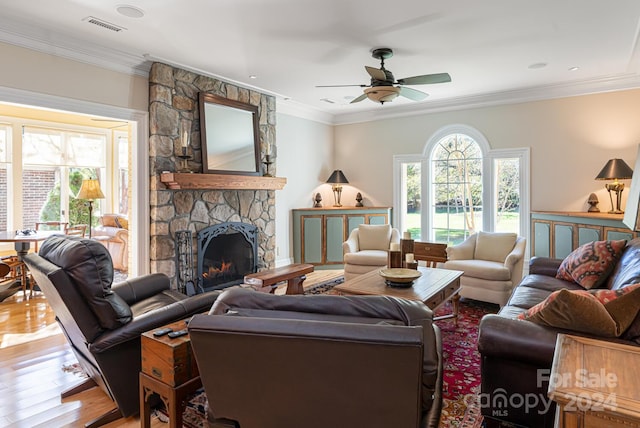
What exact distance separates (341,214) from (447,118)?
2.32 metres

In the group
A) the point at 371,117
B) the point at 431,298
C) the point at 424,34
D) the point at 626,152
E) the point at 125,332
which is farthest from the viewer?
the point at 371,117

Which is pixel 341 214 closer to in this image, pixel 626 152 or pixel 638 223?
pixel 626 152

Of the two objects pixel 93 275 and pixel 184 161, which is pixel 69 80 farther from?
pixel 93 275

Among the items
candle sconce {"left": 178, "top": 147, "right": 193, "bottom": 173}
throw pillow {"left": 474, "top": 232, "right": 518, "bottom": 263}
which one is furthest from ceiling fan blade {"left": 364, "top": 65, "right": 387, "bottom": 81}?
throw pillow {"left": 474, "top": 232, "right": 518, "bottom": 263}

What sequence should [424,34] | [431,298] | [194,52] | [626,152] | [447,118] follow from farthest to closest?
[447,118]
[626,152]
[194,52]
[424,34]
[431,298]

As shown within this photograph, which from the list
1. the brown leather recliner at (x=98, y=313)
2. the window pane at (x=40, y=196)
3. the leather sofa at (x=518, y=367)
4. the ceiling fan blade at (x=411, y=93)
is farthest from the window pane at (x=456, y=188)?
the window pane at (x=40, y=196)

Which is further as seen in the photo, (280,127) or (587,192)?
(280,127)

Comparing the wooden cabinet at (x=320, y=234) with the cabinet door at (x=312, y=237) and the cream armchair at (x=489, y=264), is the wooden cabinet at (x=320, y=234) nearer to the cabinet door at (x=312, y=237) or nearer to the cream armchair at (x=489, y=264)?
the cabinet door at (x=312, y=237)

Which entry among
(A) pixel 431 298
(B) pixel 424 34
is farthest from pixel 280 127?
(A) pixel 431 298

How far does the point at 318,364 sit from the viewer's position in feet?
3.80

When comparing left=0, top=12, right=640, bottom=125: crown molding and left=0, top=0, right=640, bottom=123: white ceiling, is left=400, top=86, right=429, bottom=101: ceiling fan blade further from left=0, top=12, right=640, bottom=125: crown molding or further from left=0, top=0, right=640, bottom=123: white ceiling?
left=0, top=12, right=640, bottom=125: crown molding

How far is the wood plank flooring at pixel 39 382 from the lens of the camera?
220 centimetres

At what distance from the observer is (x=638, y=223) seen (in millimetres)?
1567

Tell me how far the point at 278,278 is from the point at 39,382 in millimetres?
1998
